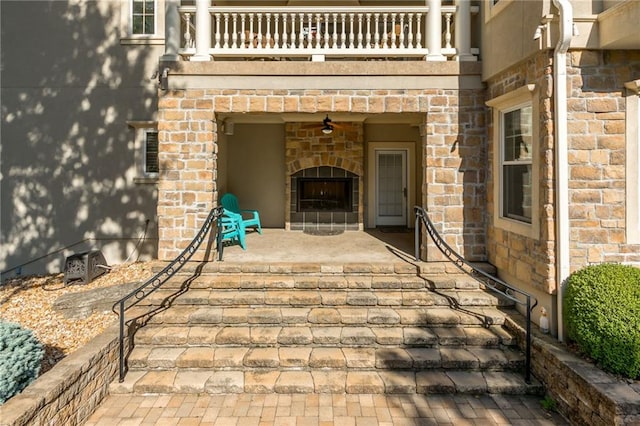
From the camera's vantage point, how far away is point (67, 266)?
→ 6.69 metres

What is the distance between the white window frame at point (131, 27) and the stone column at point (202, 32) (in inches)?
98.4

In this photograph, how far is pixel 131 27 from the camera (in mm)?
8086

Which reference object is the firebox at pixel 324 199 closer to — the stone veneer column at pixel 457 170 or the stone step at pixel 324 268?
the stone veneer column at pixel 457 170

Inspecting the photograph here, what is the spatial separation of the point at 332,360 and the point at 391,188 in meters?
6.20

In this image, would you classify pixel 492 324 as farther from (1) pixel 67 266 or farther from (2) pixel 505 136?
(1) pixel 67 266

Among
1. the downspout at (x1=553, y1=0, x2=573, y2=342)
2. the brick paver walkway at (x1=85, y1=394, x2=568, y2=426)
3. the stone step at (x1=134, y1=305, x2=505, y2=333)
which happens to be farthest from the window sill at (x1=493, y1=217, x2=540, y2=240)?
the brick paver walkway at (x1=85, y1=394, x2=568, y2=426)

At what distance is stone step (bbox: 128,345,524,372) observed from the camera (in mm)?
4152

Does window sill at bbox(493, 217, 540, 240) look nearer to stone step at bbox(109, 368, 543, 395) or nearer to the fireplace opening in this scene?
stone step at bbox(109, 368, 543, 395)

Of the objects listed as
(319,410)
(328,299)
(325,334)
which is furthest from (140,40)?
(319,410)

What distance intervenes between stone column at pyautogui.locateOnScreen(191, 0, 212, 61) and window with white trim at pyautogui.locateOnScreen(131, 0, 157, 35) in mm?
2831

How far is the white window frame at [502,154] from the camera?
179 inches

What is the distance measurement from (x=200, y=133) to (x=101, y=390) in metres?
3.75

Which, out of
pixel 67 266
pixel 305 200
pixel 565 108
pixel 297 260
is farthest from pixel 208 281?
pixel 565 108

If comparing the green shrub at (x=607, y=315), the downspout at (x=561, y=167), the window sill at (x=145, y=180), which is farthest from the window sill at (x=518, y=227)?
the window sill at (x=145, y=180)
